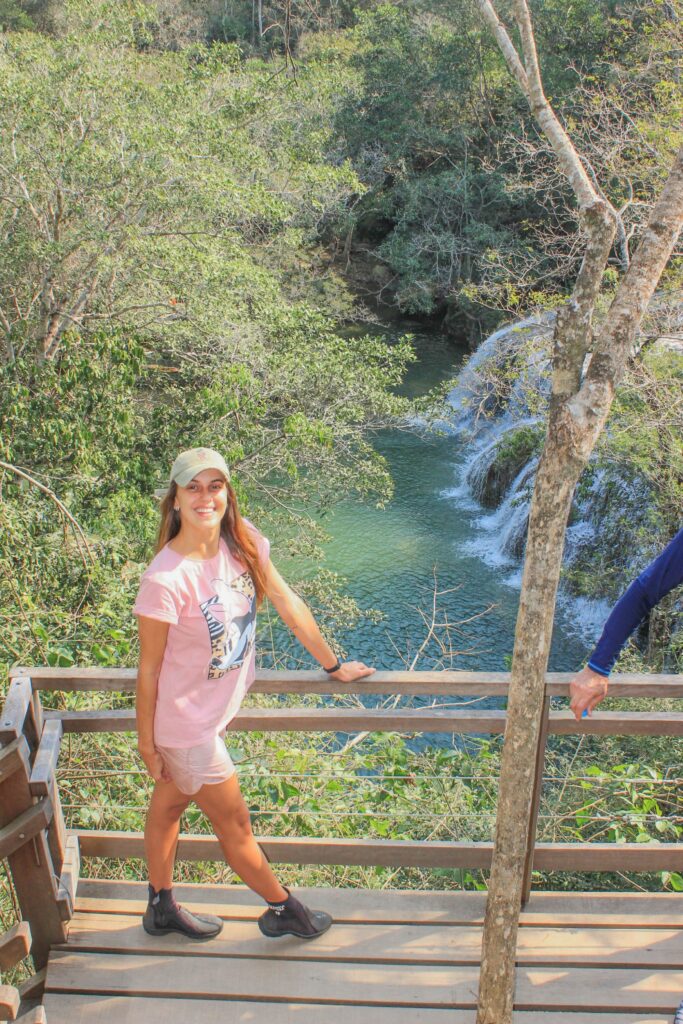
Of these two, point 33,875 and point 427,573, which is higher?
point 33,875

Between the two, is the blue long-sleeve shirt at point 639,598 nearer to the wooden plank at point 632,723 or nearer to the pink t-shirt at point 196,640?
the wooden plank at point 632,723

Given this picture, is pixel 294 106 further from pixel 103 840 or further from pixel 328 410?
pixel 103 840

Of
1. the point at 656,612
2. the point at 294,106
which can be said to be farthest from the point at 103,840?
the point at 294,106

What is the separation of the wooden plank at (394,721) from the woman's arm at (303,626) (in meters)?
0.12

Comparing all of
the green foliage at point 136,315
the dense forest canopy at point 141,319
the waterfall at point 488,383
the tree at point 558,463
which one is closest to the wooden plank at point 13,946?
the tree at point 558,463

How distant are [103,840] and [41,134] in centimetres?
871

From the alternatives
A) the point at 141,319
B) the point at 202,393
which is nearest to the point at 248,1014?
the point at 202,393

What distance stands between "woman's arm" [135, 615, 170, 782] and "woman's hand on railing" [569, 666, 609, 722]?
1.06 metres

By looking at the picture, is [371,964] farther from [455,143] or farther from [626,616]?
[455,143]

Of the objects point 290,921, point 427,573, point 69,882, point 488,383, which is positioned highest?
point 488,383

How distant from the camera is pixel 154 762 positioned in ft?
7.44

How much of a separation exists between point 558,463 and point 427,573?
990 cm

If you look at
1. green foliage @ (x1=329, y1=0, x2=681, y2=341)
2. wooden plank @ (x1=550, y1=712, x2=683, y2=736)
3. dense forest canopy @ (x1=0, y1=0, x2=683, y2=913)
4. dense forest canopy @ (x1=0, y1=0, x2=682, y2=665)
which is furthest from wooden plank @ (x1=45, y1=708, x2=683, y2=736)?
green foliage @ (x1=329, y1=0, x2=681, y2=341)

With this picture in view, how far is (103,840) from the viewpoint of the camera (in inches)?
106
